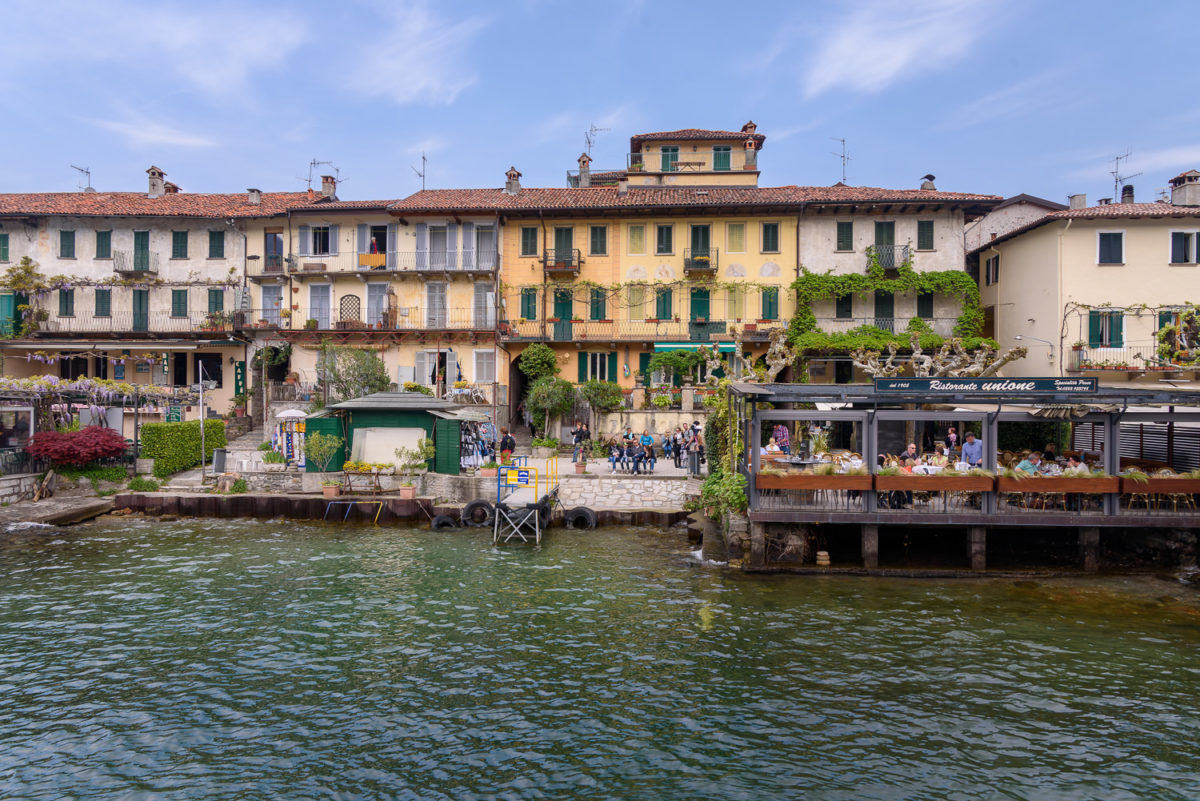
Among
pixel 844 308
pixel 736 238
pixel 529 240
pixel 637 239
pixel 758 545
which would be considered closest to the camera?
pixel 758 545

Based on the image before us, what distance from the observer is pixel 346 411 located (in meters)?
28.6

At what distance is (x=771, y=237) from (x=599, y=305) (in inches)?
356

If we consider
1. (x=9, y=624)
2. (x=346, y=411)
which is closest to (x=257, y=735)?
(x=9, y=624)

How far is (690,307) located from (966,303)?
41.8ft

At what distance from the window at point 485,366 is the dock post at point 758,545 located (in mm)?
22394

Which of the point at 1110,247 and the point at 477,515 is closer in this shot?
the point at 477,515

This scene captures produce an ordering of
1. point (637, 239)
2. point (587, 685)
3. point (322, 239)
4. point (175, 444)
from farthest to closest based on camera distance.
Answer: point (322, 239) → point (637, 239) → point (175, 444) → point (587, 685)

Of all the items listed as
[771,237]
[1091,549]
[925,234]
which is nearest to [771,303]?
[771,237]

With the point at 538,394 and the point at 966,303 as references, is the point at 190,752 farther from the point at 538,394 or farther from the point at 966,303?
the point at 966,303

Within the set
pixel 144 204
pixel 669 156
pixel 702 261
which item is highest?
pixel 669 156

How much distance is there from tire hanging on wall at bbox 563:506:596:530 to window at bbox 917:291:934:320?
20987mm

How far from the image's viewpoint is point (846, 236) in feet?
123

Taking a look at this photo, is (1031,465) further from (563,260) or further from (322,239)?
(322,239)

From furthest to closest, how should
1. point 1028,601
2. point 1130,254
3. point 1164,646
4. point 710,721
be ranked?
A: point 1130,254 → point 1028,601 → point 1164,646 → point 710,721
